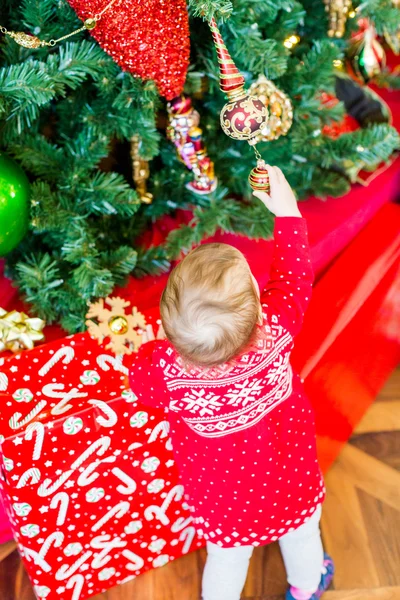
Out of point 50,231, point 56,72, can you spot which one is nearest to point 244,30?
point 56,72

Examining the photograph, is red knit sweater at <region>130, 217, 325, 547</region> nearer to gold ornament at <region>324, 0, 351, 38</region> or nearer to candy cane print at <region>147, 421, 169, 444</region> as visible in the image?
candy cane print at <region>147, 421, 169, 444</region>

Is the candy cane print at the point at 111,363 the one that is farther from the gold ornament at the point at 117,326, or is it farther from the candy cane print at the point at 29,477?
the candy cane print at the point at 29,477

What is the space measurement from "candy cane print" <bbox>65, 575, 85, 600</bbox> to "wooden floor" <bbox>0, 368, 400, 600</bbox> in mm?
58

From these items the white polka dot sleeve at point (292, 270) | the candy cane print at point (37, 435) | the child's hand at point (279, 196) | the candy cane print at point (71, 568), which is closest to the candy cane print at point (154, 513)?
the candy cane print at point (71, 568)

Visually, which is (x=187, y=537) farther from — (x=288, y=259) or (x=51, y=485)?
(x=288, y=259)

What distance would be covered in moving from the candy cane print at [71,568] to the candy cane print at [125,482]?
0.40 feet

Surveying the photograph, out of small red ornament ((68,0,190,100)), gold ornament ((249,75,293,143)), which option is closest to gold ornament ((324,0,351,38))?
gold ornament ((249,75,293,143))

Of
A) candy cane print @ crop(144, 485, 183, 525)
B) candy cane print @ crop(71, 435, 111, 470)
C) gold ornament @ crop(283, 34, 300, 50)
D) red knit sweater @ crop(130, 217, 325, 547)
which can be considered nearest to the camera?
red knit sweater @ crop(130, 217, 325, 547)

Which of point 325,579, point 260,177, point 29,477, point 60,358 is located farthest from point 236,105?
point 325,579

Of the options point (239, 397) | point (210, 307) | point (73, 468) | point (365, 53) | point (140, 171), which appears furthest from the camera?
point (365, 53)

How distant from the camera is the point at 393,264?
1213 mm

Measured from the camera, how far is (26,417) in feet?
2.72

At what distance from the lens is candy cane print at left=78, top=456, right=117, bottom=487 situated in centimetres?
87

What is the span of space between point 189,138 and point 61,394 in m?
0.46
